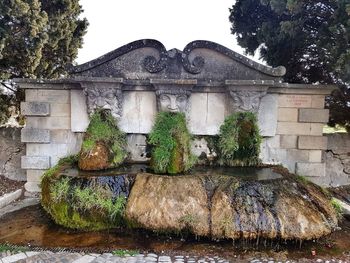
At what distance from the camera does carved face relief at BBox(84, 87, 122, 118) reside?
Answer: 579cm

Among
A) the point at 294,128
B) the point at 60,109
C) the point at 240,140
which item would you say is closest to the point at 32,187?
the point at 60,109

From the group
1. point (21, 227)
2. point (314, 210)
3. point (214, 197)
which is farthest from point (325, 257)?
point (21, 227)

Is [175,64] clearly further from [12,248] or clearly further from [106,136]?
[12,248]

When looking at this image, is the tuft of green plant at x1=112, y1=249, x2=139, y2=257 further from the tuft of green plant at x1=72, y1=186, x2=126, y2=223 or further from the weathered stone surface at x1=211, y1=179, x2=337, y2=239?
the weathered stone surface at x1=211, y1=179, x2=337, y2=239

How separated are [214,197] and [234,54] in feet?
9.13

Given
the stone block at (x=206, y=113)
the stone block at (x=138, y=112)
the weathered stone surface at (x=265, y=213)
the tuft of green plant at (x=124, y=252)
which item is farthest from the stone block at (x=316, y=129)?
the tuft of green plant at (x=124, y=252)

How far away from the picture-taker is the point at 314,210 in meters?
4.37

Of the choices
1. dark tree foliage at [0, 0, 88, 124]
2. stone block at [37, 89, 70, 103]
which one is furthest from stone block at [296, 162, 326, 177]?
dark tree foliage at [0, 0, 88, 124]

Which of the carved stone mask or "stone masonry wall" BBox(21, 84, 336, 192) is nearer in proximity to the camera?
the carved stone mask

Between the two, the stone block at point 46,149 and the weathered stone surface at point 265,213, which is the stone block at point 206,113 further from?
the stone block at point 46,149

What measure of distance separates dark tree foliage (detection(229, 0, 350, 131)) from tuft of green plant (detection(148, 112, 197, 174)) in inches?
104

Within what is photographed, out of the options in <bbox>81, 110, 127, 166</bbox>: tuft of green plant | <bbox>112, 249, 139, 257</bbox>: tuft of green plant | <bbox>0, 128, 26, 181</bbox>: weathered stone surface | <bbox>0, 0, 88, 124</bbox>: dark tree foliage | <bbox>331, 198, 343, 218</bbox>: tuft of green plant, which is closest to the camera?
<bbox>112, 249, 139, 257</bbox>: tuft of green plant

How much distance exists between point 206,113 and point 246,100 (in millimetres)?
799

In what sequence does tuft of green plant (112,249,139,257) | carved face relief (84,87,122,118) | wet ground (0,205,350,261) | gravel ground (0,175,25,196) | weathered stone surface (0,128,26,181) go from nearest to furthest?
tuft of green plant (112,249,139,257) < wet ground (0,205,350,261) < carved face relief (84,87,122,118) < gravel ground (0,175,25,196) < weathered stone surface (0,128,26,181)
